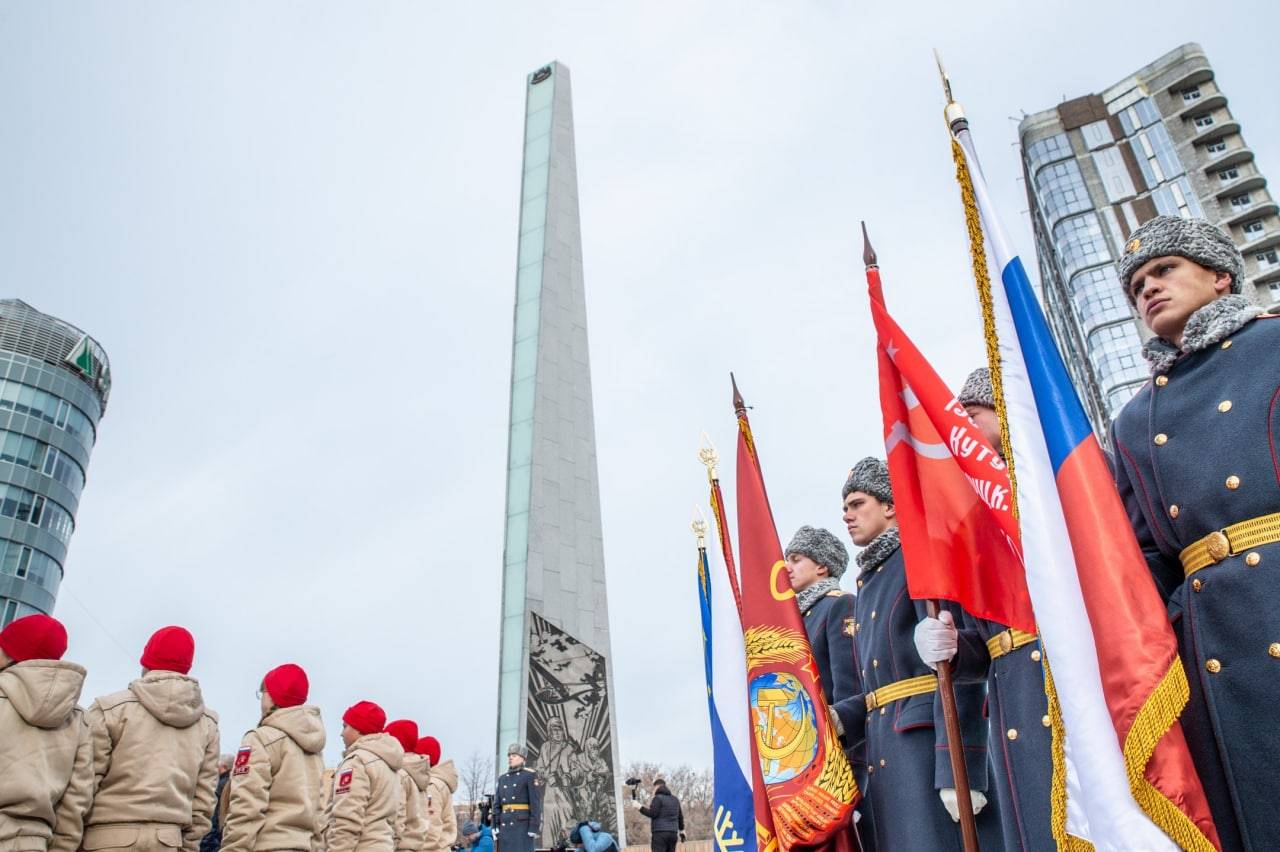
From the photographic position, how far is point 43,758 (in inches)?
152

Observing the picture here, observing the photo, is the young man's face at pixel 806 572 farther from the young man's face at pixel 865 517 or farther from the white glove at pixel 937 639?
the white glove at pixel 937 639

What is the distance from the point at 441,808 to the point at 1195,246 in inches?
406

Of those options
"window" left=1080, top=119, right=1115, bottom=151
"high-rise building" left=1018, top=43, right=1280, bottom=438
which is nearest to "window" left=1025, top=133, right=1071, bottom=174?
"high-rise building" left=1018, top=43, right=1280, bottom=438

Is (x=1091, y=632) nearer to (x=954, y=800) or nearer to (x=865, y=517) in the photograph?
(x=954, y=800)

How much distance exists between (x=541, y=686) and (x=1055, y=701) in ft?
37.0

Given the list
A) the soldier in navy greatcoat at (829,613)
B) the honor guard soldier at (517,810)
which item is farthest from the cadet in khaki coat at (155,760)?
the honor guard soldier at (517,810)

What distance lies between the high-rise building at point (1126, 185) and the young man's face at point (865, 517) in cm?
4230

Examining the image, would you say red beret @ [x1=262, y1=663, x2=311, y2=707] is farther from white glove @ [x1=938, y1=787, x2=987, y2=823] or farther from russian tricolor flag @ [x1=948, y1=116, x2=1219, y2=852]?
russian tricolor flag @ [x1=948, y1=116, x2=1219, y2=852]

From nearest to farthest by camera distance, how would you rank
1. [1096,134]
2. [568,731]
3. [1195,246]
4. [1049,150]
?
1. [1195,246]
2. [568,731]
3. [1096,134]
4. [1049,150]

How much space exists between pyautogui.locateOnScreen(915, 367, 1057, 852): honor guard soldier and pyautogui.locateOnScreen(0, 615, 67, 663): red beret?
11.4 ft

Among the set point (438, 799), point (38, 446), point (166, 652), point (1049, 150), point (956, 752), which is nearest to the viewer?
point (956, 752)

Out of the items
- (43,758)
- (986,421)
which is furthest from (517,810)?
(986,421)

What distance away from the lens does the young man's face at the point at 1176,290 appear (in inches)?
90.7

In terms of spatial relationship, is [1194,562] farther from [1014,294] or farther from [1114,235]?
[1114,235]
